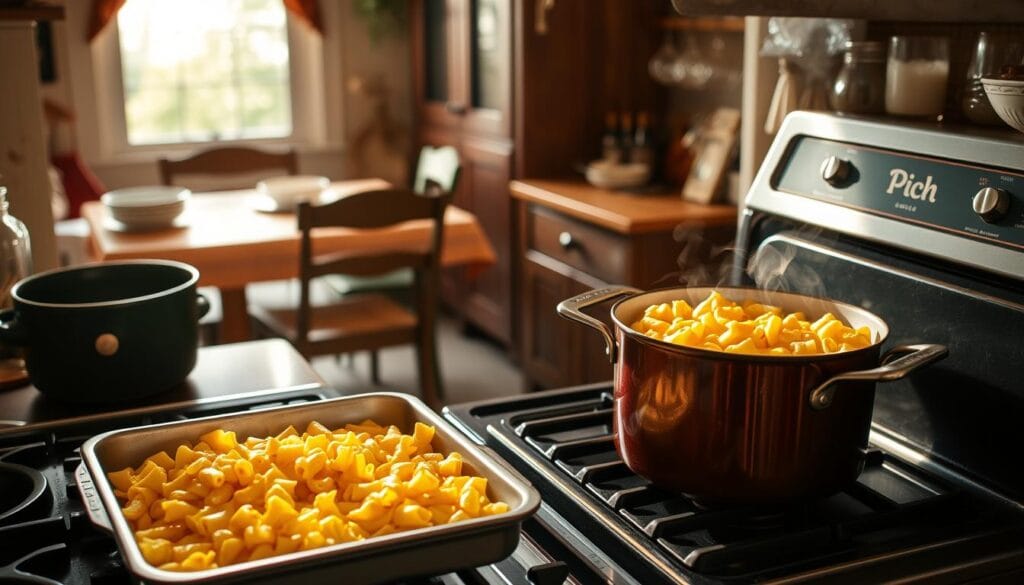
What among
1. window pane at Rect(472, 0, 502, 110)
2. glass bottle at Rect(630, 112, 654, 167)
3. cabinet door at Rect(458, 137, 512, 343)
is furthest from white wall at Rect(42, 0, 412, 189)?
glass bottle at Rect(630, 112, 654, 167)

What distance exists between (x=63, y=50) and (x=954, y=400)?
4.57 meters

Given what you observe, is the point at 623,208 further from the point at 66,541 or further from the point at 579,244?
the point at 66,541

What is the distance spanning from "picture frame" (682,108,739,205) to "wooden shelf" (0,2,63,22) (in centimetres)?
207

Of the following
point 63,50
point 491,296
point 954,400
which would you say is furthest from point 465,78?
point 954,400

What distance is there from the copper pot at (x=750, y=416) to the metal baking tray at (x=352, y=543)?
17 centimetres

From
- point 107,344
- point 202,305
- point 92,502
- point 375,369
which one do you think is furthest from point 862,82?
point 375,369

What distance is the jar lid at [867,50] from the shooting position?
150 centimetres

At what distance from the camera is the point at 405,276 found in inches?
148

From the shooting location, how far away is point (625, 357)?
3.14 feet

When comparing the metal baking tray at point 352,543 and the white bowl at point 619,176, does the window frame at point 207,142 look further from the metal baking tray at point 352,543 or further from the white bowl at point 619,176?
the metal baking tray at point 352,543

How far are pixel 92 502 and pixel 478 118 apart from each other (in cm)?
364

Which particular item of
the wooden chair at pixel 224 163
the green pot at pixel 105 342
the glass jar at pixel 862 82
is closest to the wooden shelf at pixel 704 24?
the wooden chair at pixel 224 163

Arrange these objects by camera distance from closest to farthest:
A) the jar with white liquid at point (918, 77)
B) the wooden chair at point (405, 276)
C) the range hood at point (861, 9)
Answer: the range hood at point (861, 9)
the jar with white liquid at point (918, 77)
the wooden chair at point (405, 276)

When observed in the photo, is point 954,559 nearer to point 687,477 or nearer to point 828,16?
point 687,477
